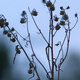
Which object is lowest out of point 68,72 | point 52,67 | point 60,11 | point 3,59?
point 68,72

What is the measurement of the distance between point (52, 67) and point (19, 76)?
1033cm

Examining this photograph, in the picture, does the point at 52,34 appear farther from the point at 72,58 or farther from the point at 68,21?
the point at 72,58

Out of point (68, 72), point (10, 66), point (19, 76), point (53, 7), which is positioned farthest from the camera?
point (68, 72)

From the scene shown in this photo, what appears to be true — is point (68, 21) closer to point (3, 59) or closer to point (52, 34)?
point (52, 34)

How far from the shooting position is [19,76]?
11336 millimetres

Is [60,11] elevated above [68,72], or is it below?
above

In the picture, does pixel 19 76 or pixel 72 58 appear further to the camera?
pixel 72 58

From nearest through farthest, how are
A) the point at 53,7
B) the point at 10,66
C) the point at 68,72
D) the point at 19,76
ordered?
1. the point at 53,7
2. the point at 19,76
3. the point at 10,66
4. the point at 68,72

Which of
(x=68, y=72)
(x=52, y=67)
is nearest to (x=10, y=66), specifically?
(x=68, y=72)

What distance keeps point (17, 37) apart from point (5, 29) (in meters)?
0.07

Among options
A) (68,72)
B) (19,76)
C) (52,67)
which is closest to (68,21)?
(52,67)

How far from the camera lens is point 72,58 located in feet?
44.6

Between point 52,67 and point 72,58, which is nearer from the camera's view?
point 52,67

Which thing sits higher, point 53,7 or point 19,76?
point 53,7
